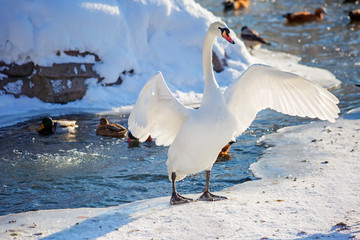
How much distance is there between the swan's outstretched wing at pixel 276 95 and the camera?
6.09 meters

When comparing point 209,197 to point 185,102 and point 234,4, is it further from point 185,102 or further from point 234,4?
point 234,4

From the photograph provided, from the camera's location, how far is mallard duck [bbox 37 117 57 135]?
29.5ft

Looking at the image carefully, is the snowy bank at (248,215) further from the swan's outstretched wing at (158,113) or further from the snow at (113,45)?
the snow at (113,45)

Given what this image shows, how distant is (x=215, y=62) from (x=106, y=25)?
2.53 metres

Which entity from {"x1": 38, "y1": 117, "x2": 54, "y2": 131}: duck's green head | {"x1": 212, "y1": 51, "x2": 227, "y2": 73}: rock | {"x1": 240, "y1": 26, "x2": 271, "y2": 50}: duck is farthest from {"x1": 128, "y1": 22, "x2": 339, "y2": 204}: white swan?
{"x1": 240, "y1": 26, "x2": 271, "y2": 50}: duck

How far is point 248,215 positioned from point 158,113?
147cm

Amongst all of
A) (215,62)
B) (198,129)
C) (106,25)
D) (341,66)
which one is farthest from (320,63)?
(198,129)

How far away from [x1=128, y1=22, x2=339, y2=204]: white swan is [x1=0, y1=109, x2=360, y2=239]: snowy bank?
18.7 inches

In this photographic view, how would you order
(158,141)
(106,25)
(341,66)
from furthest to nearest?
(341,66)
(106,25)
(158,141)

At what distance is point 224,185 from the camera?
6.95 meters

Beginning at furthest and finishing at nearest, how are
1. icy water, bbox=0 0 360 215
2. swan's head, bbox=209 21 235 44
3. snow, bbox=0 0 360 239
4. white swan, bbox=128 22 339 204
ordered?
icy water, bbox=0 0 360 215, swan's head, bbox=209 21 235 44, white swan, bbox=128 22 339 204, snow, bbox=0 0 360 239

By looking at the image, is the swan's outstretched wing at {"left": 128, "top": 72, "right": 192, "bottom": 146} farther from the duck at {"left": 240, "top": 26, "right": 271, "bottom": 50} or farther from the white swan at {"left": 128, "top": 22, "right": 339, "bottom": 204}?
the duck at {"left": 240, "top": 26, "right": 271, "bottom": 50}

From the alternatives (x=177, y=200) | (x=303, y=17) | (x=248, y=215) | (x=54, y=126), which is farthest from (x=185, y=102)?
(x=303, y=17)

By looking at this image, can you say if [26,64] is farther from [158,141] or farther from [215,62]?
[158,141]
